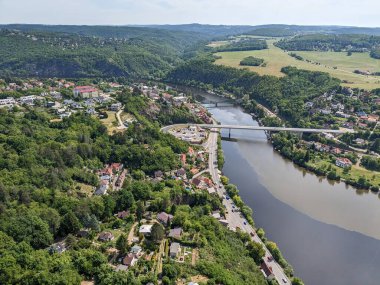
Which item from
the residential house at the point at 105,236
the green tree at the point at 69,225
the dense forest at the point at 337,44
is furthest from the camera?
the dense forest at the point at 337,44

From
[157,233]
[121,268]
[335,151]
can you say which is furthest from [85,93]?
[121,268]

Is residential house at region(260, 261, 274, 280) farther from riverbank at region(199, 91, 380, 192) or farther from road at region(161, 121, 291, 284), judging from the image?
riverbank at region(199, 91, 380, 192)

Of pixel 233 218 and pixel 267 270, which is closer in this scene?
pixel 267 270

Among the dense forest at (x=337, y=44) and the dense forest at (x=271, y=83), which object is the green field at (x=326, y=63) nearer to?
the dense forest at (x=271, y=83)

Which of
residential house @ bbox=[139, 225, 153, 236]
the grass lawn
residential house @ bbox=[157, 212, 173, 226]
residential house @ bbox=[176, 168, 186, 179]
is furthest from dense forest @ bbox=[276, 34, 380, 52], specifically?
residential house @ bbox=[139, 225, 153, 236]

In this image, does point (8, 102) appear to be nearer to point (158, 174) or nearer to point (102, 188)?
point (102, 188)

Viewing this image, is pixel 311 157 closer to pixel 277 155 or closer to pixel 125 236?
pixel 277 155

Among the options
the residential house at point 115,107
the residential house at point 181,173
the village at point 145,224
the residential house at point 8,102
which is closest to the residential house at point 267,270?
the village at point 145,224
